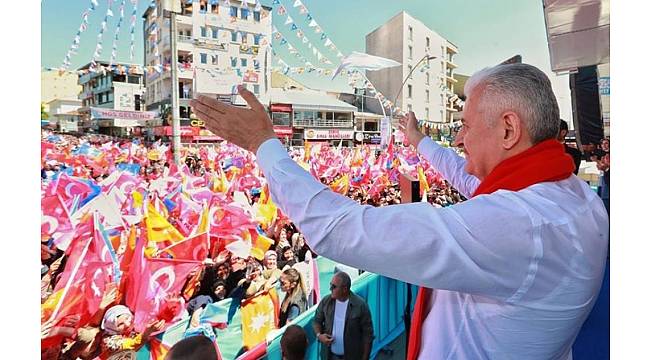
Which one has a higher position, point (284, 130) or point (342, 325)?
point (284, 130)

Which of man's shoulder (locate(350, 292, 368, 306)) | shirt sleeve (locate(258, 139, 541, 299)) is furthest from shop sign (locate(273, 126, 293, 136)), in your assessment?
shirt sleeve (locate(258, 139, 541, 299))

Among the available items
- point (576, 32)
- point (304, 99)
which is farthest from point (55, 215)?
point (576, 32)

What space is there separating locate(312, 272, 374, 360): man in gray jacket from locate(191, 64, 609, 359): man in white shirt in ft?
3.76

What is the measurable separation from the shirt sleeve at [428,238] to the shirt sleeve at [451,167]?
69 cm

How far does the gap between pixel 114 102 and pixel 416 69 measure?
1.47 m

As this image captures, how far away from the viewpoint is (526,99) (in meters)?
0.70

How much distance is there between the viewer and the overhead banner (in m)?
1.83

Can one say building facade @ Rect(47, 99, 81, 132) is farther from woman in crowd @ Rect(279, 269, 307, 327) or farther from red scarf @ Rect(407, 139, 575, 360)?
red scarf @ Rect(407, 139, 575, 360)

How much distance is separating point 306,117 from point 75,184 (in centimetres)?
101

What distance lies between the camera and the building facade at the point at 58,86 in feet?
3.89

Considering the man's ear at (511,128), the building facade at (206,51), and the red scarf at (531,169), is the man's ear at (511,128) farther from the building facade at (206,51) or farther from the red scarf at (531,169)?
the building facade at (206,51)

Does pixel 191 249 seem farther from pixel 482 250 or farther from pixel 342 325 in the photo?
pixel 482 250

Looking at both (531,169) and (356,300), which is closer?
(531,169)

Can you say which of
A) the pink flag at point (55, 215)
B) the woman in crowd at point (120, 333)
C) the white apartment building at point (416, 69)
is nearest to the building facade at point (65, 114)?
the pink flag at point (55, 215)
